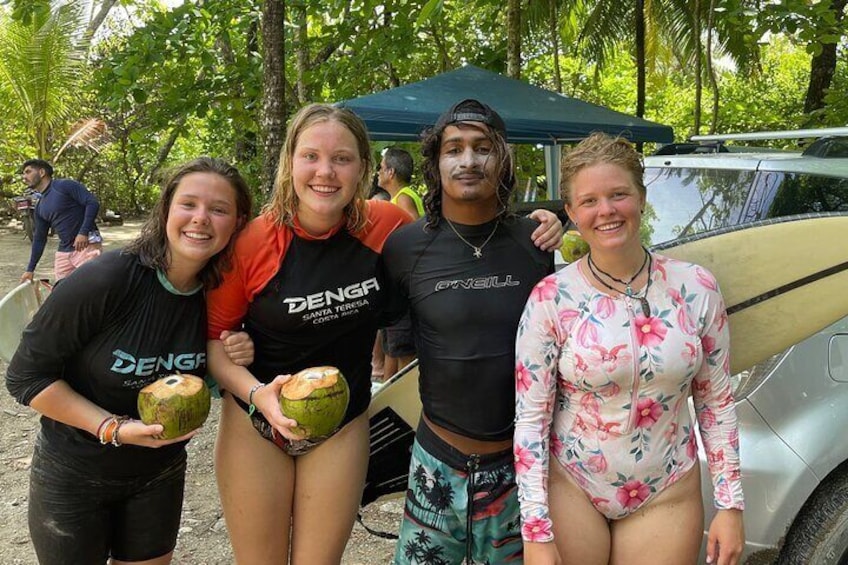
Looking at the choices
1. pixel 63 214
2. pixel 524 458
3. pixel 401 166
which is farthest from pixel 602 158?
pixel 63 214

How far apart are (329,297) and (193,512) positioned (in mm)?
2616

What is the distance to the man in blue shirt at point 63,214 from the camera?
947 cm

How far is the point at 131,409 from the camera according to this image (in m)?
2.28

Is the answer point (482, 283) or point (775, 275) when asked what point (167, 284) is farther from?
point (775, 275)

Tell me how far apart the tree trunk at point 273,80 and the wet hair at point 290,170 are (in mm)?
4249

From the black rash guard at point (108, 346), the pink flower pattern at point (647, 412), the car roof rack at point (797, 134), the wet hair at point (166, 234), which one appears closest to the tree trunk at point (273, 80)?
the car roof rack at point (797, 134)

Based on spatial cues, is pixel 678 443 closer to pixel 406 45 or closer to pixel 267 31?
pixel 267 31

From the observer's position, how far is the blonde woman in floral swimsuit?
1.91 metres

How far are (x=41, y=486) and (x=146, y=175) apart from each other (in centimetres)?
2356

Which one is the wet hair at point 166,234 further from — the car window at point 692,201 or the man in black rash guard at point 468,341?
the car window at point 692,201

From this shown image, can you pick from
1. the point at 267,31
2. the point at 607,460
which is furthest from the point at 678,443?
the point at 267,31

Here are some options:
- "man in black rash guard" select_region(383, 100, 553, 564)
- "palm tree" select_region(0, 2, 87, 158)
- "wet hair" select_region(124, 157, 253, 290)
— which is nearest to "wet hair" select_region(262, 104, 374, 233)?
"wet hair" select_region(124, 157, 253, 290)

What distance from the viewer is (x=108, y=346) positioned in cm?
221

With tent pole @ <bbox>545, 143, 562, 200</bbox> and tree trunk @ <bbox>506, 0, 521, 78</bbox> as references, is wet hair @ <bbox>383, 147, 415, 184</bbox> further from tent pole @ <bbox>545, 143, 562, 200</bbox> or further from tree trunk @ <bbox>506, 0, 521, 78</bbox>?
tree trunk @ <bbox>506, 0, 521, 78</bbox>
